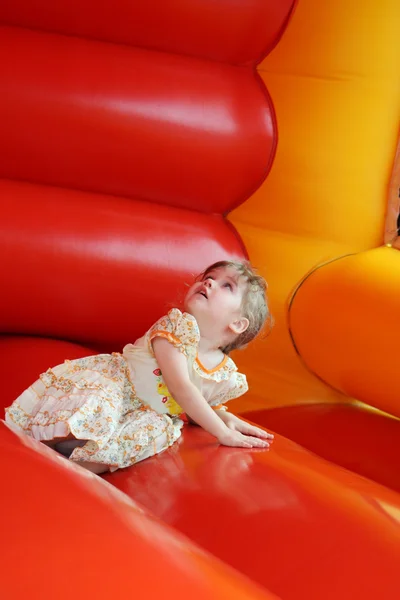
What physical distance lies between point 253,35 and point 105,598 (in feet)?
4.66

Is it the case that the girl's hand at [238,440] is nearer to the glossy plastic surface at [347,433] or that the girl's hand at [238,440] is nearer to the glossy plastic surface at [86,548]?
the glossy plastic surface at [347,433]

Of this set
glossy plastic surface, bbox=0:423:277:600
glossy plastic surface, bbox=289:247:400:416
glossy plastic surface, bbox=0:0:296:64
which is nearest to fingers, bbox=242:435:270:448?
glossy plastic surface, bbox=289:247:400:416

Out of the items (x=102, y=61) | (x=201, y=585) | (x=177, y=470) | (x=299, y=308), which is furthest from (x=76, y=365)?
(x=201, y=585)

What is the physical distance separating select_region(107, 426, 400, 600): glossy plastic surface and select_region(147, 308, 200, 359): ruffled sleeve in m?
0.14

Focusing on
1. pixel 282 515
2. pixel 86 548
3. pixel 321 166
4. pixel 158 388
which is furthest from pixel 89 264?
pixel 86 548

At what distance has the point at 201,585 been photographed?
0.59 m

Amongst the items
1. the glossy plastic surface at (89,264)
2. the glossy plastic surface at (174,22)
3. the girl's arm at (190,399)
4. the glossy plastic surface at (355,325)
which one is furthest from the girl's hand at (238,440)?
the glossy plastic surface at (174,22)

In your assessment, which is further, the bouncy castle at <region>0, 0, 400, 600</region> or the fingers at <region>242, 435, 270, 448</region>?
the bouncy castle at <region>0, 0, 400, 600</region>

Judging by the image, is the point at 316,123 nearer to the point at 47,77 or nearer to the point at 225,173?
the point at 225,173

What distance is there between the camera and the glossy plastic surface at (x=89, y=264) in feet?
5.23

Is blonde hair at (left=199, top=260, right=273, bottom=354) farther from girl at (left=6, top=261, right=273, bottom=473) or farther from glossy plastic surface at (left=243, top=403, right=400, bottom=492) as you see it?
glossy plastic surface at (left=243, top=403, right=400, bottom=492)

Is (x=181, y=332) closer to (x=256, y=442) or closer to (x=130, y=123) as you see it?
(x=256, y=442)

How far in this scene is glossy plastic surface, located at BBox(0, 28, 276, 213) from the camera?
1.63 m

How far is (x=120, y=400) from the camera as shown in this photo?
1271mm
